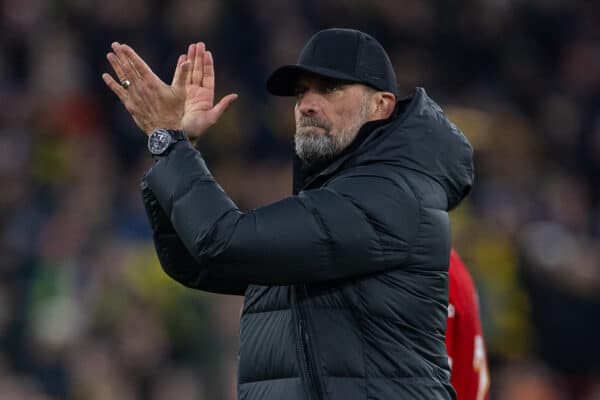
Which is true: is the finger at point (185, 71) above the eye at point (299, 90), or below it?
above

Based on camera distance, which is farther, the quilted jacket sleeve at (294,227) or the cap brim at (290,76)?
the cap brim at (290,76)

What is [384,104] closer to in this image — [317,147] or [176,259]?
[317,147]

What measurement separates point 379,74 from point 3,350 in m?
4.20

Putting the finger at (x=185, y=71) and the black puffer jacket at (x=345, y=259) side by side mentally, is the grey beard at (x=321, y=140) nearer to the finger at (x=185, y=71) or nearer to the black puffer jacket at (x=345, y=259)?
the black puffer jacket at (x=345, y=259)

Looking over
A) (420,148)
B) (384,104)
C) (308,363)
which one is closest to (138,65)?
(384,104)

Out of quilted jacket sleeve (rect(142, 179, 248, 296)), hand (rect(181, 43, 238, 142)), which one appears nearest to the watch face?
hand (rect(181, 43, 238, 142))

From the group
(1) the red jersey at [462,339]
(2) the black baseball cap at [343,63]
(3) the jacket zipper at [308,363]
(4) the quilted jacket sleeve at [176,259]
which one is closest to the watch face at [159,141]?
(4) the quilted jacket sleeve at [176,259]

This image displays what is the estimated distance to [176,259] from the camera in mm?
3740

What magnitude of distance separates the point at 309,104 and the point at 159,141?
Result: 1.34 ft

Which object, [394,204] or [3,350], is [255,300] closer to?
[394,204]

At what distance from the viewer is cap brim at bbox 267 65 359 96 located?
3488mm

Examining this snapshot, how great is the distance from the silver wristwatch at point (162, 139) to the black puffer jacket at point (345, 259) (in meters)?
0.05

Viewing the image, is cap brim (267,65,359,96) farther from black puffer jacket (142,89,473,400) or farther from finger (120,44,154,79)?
finger (120,44,154,79)

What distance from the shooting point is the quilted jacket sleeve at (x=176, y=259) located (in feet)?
12.0
